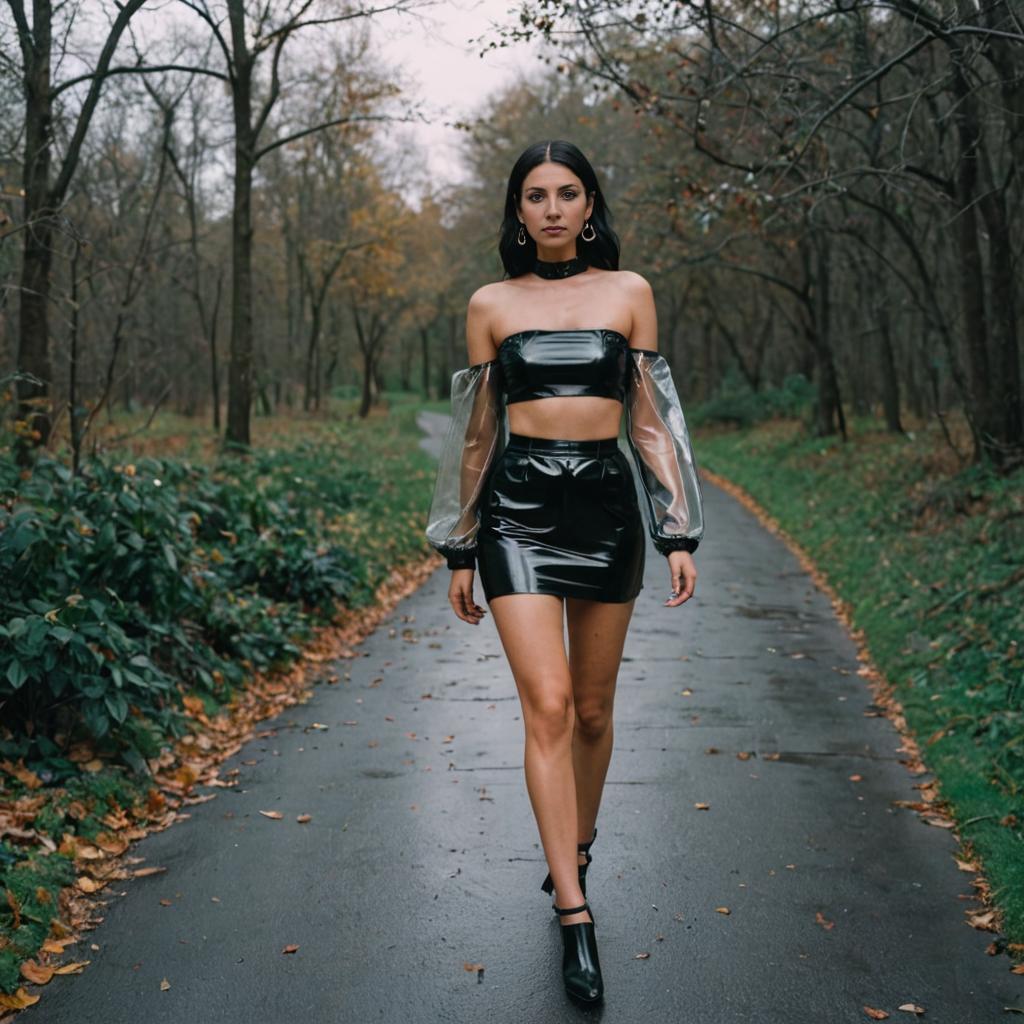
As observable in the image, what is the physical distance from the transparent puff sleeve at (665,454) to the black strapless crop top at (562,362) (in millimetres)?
163

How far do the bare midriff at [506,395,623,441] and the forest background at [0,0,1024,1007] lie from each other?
2.11 meters

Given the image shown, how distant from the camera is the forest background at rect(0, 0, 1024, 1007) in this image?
5.44 meters

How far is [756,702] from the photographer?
704 cm

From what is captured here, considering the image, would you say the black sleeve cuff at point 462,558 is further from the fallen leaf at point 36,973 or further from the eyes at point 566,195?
the fallen leaf at point 36,973

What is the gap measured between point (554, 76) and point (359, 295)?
12.3 meters

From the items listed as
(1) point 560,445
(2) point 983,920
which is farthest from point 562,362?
(2) point 983,920

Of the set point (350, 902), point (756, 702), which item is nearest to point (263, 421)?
point (756, 702)

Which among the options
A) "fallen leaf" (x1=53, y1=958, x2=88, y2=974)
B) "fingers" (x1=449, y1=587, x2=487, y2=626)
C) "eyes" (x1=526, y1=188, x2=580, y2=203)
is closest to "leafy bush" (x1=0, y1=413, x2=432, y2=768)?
"fallen leaf" (x1=53, y1=958, x2=88, y2=974)

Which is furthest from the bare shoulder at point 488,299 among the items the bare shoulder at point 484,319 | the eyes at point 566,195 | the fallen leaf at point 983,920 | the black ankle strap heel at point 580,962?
the fallen leaf at point 983,920

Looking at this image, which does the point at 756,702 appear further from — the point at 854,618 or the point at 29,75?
the point at 29,75

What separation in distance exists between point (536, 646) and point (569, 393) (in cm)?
79

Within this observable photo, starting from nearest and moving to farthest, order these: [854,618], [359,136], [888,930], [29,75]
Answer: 1. [888,930]
2. [29,75]
3. [854,618]
4. [359,136]

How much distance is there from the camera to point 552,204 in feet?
12.1

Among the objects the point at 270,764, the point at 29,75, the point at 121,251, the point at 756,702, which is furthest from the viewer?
the point at 121,251
